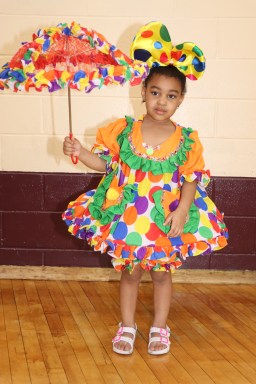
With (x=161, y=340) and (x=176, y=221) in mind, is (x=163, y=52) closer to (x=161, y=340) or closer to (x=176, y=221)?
(x=176, y=221)

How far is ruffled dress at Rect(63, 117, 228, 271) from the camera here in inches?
73.9

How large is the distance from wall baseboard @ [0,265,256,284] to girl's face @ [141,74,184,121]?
3.54 feet

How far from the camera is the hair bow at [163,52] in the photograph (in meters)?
1.92

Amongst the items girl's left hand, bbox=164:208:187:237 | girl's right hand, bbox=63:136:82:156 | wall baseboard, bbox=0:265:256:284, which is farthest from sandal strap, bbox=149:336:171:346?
wall baseboard, bbox=0:265:256:284

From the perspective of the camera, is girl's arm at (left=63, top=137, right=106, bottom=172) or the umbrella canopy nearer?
the umbrella canopy

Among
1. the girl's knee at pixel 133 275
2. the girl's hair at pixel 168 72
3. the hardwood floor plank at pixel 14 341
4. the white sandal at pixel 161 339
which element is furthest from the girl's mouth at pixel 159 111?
the hardwood floor plank at pixel 14 341

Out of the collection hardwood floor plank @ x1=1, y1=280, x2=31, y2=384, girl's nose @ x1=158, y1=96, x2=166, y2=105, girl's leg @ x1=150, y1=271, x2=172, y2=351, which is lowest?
hardwood floor plank @ x1=1, y1=280, x2=31, y2=384

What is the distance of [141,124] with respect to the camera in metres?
2.03

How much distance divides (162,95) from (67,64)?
357 millimetres

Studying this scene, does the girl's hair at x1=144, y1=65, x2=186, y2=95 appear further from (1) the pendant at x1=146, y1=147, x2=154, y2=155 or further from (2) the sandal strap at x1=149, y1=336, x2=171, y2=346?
(2) the sandal strap at x1=149, y1=336, x2=171, y2=346

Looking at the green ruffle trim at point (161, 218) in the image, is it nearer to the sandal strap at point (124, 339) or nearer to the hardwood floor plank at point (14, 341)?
the sandal strap at point (124, 339)

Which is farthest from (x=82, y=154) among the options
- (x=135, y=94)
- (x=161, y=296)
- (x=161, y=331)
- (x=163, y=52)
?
(x=135, y=94)

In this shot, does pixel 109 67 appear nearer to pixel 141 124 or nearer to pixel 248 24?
pixel 141 124

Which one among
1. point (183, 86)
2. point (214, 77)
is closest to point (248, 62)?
point (214, 77)
